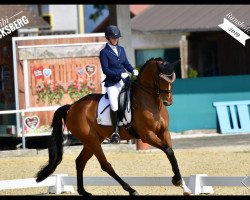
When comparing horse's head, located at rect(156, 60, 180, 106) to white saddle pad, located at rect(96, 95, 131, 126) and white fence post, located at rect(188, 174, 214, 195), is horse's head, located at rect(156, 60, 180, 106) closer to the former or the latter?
white saddle pad, located at rect(96, 95, 131, 126)

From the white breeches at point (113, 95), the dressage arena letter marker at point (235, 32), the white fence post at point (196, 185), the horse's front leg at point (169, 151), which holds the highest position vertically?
the dressage arena letter marker at point (235, 32)

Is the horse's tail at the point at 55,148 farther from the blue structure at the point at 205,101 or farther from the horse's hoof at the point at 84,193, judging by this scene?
the blue structure at the point at 205,101

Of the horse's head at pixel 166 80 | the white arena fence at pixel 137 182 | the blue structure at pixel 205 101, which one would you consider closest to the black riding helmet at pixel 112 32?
the horse's head at pixel 166 80

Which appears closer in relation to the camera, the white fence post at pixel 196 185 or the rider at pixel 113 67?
the white fence post at pixel 196 185

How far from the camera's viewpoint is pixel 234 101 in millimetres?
21219

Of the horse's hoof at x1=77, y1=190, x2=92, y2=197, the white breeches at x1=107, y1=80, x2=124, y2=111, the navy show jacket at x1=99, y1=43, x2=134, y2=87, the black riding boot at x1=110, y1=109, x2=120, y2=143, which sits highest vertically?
the navy show jacket at x1=99, y1=43, x2=134, y2=87

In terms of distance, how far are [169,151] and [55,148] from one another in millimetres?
2094

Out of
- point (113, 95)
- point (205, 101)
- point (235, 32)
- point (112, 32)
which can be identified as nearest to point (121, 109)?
point (113, 95)

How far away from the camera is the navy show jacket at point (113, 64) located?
12273 millimetres

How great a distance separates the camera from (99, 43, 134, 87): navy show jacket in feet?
40.3

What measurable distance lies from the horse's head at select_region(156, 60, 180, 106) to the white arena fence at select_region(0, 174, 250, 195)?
105 centimetres

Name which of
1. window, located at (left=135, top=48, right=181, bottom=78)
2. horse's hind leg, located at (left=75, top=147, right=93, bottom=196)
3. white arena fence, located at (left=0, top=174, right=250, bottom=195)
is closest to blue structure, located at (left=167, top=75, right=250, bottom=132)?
window, located at (left=135, top=48, right=181, bottom=78)

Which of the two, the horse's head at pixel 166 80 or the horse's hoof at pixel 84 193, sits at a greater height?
the horse's head at pixel 166 80
